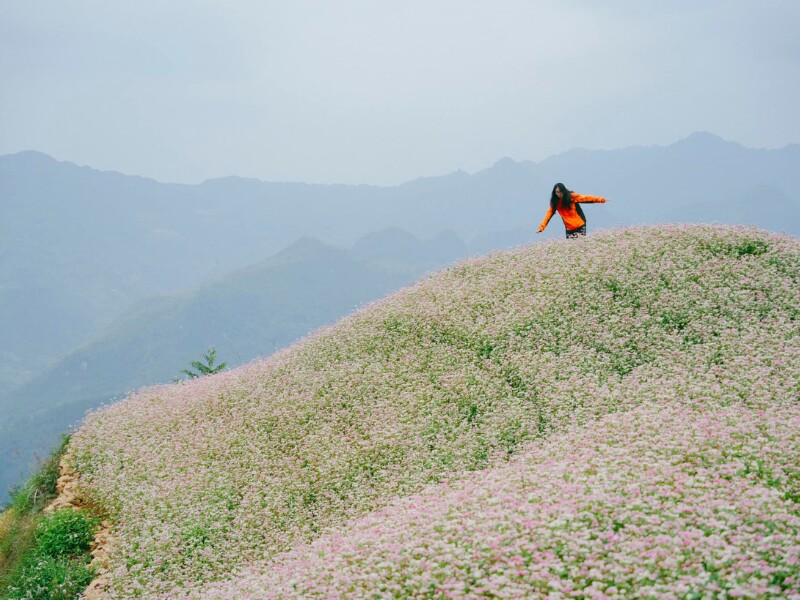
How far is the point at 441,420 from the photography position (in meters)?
13.0

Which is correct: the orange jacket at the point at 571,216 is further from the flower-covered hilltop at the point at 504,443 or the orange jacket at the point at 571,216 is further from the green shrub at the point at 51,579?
the green shrub at the point at 51,579

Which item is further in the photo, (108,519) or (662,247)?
(662,247)

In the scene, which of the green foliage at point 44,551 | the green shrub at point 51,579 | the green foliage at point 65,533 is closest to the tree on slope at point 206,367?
the green foliage at point 44,551

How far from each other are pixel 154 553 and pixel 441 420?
5676 mm

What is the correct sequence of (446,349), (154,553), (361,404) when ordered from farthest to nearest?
(446,349) < (361,404) < (154,553)

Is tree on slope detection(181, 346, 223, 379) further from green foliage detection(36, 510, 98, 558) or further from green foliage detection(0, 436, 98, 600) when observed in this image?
green foliage detection(36, 510, 98, 558)

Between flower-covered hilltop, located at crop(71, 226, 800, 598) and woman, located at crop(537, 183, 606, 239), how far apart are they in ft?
3.41

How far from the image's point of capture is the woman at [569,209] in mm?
20094

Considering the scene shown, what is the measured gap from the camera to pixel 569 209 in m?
20.5

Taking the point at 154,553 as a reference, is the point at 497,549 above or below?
above

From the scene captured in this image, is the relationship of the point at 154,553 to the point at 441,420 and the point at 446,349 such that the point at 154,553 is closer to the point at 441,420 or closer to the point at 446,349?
the point at 441,420

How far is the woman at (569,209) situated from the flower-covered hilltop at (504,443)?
104cm

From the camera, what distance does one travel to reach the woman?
20.1 m

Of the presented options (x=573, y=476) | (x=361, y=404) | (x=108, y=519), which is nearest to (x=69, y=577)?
(x=108, y=519)
